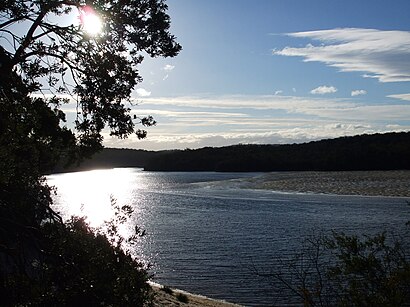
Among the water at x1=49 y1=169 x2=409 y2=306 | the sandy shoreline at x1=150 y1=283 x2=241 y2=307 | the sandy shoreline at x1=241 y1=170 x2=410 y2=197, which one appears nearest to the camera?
the sandy shoreline at x1=150 y1=283 x2=241 y2=307

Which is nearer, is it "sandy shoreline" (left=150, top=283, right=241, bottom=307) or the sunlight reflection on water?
"sandy shoreline" (left=150, top=283, right=241, bottom=307)

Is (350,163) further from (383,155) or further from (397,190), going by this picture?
(397,190)

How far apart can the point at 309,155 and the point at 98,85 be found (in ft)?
341

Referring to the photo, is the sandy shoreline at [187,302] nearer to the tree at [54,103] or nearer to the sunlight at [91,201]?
the sunlight at [91,201]

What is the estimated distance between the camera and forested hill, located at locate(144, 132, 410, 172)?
3514 inches

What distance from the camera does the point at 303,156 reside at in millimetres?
110625

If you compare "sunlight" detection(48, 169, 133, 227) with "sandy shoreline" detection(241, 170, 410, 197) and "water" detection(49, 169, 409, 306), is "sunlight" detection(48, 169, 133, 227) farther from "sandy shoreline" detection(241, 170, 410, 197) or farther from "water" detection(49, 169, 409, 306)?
"sandy shoreline" detection(241, 170, 410, 197)

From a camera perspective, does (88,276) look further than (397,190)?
No

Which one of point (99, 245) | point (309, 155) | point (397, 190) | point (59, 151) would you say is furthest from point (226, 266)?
point (309, 155)

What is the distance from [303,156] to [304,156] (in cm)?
46

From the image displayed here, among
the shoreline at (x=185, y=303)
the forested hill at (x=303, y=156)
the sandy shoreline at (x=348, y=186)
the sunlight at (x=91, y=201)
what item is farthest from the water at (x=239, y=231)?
the forested hill at (x=303, y=156)

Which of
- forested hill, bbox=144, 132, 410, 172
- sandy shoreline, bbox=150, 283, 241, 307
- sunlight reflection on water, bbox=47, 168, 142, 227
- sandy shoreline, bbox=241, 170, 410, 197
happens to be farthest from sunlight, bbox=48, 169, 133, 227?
forested hill, bbox=144, 132, 410, 172

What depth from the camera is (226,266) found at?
23.0 meters

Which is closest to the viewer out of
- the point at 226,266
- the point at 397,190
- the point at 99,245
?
the point at 99,245
